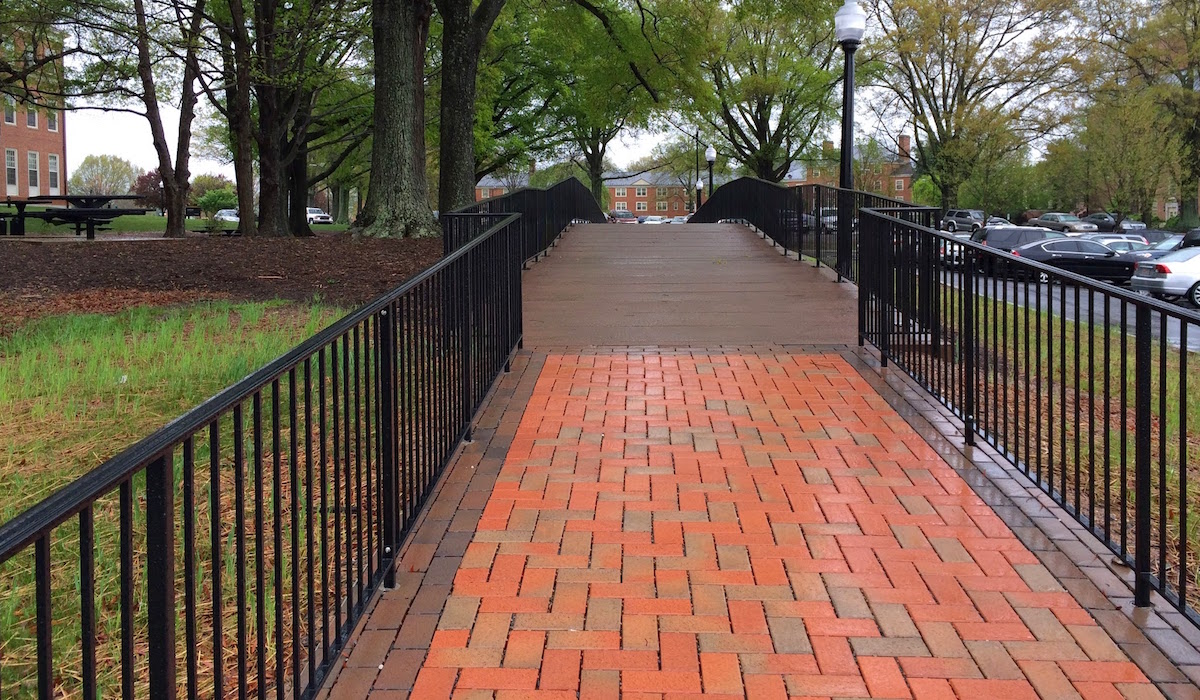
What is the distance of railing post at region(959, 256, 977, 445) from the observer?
18.9ft

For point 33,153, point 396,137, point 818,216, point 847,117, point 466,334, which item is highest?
point 33,153

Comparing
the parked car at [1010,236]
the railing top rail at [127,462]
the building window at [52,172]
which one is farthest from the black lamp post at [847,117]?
the building window at [52,172]

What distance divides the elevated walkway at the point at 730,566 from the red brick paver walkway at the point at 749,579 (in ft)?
0.04

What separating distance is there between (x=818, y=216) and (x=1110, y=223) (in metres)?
48.7

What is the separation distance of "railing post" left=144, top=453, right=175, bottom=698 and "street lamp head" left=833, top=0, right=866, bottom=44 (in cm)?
A: 1156

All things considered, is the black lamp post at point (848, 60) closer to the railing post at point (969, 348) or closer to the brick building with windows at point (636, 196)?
the railing post at point (969, 348)

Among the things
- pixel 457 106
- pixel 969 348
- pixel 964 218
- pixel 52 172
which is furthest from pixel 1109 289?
pixel 52 172

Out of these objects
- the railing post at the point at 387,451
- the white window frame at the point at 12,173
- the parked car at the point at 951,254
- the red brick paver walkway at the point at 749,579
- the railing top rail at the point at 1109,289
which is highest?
the white window frame at the point at 12,173

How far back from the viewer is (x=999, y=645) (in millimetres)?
3492

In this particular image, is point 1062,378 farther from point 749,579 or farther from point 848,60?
point 848,60

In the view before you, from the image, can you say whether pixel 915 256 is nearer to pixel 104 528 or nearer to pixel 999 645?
pixel 999 645

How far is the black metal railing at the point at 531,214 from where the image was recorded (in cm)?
892

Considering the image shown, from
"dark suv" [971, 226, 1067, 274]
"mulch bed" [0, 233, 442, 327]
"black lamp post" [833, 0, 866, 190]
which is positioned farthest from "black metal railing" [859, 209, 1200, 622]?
"dark suv" [971, 226, 1067, 274]

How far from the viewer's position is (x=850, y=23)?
12.4 m
